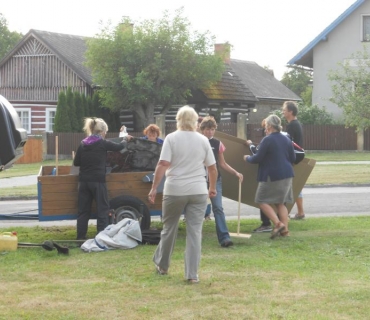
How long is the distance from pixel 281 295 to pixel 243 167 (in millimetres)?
5085

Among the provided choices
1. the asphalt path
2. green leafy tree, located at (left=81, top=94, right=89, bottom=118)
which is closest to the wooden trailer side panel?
the asphalt path

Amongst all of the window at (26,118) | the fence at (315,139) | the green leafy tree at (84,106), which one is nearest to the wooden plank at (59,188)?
the fence at (315,139)

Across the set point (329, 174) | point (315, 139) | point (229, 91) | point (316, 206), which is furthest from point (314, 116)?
point (316, 206)

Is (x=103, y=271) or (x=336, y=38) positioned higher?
(x=336, y=38)

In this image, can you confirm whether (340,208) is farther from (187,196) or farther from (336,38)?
(336,38)

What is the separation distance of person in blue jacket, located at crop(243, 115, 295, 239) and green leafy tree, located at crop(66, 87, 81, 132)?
3389cm

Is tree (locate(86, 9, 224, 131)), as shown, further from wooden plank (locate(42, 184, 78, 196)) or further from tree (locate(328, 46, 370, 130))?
wooden plank (locate(42, 184, 78, 196))

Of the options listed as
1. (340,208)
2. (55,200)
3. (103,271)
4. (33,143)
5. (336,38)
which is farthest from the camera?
(336,38)

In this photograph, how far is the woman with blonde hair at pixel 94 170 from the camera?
38.6ft

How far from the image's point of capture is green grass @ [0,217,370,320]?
24.9ft

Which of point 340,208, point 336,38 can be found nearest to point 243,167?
point 340,208

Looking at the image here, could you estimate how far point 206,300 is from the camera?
804 centimetres

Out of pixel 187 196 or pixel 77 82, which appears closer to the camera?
pixel 187 196

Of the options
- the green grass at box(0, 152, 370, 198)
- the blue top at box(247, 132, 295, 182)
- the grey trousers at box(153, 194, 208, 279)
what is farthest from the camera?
the green grass at box(0, 152, 370, 198)
